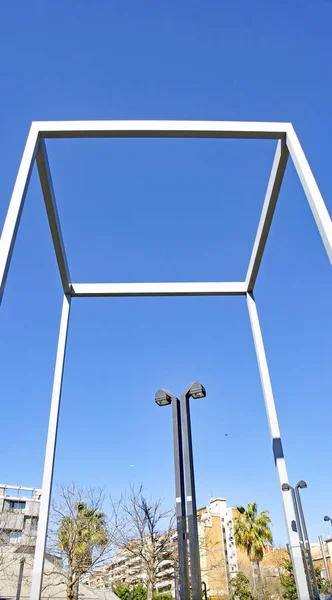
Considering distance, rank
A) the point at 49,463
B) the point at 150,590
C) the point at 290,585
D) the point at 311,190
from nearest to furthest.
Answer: the point at 311,190 → the point at 49,463 → the point at 150,590 → the point at 290,585

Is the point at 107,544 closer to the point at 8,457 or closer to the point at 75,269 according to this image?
the point at 8,457

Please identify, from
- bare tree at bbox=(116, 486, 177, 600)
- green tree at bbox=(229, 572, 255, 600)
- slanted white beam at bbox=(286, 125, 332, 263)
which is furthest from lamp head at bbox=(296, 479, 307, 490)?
green tree at bbox=(229, 572, 255, 600)

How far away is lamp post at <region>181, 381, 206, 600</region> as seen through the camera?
2828 mm

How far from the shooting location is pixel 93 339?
5945 millimetres

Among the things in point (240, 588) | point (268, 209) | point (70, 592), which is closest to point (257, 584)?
point (240, 588)

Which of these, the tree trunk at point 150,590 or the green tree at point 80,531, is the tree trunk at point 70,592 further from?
the tree trunk at point 150,590

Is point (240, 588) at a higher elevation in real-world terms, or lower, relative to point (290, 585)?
higher

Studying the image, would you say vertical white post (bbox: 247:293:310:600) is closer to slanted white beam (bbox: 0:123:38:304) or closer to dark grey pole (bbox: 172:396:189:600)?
dark grey pole (bbox: 172:396:189:600)

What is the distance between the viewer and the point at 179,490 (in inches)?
122

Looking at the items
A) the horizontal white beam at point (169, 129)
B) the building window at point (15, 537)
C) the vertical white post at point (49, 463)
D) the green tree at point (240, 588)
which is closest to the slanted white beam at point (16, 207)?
the horizontal white beam at point (169, 129)

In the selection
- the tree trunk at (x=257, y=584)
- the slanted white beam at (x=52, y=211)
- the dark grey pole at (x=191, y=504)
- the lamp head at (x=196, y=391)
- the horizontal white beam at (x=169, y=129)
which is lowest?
the dark grey pole at (x=191, y=504)

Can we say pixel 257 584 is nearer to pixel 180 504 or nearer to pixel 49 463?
pixel 49 463

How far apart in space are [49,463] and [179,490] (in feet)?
4.11

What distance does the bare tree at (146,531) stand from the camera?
14439 millimetres
